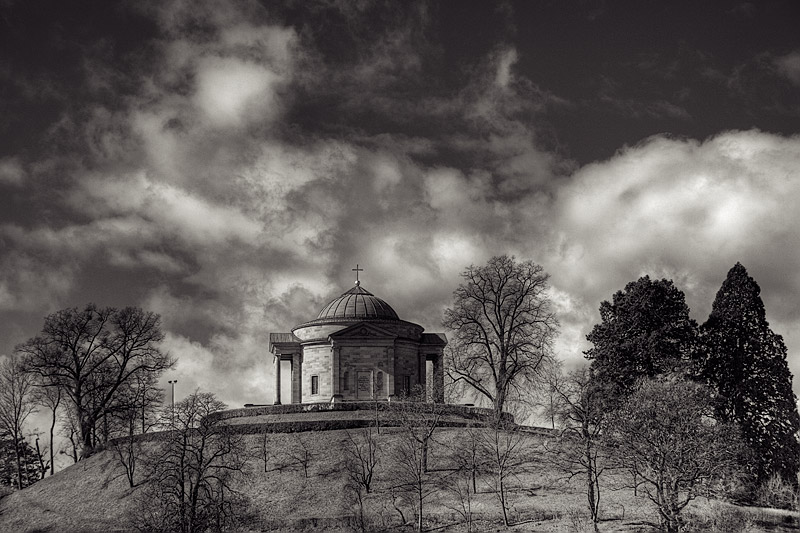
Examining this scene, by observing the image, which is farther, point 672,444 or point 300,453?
point 300,453

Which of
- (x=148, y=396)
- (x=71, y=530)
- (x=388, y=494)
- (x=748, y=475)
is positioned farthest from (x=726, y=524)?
(x=148, y=396)

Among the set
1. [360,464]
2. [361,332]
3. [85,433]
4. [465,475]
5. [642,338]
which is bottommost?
[465,475]

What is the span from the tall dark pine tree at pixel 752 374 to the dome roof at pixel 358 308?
33.5 m

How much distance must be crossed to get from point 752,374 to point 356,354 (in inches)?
1385

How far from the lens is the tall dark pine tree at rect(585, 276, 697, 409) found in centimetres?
5009

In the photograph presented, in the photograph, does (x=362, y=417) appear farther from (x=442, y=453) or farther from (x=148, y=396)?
(x=148, y=396)

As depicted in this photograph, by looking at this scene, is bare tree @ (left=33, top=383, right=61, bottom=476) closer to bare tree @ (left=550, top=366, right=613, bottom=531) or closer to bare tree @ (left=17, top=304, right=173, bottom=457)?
bare tree @ (left=17, top=304, right=173, bottom=457)

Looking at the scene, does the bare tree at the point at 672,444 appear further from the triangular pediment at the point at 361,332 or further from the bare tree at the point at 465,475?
the triangular pediment at the point at 361,332

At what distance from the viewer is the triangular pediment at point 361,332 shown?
246ft

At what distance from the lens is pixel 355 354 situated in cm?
7519

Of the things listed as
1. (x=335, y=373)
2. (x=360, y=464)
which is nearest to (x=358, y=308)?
(x=335, y=373)

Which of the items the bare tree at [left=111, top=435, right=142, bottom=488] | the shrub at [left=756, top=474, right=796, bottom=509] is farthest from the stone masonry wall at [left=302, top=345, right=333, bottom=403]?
the shrub at [left=756, top=474, right=796, bottom=509]

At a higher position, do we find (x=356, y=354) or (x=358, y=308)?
(x=358, y=308)

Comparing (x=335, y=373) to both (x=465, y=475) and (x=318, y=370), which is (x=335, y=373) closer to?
(x=318, y=370)
